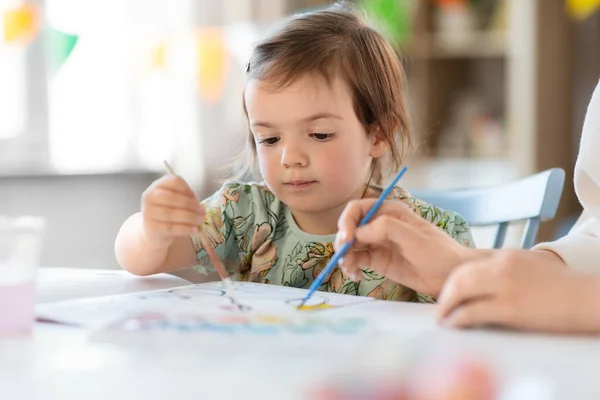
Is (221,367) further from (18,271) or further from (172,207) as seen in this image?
(172,207)

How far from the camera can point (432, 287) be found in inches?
34.9

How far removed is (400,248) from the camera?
2.89 ft

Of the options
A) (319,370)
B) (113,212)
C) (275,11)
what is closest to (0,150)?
(113,212)

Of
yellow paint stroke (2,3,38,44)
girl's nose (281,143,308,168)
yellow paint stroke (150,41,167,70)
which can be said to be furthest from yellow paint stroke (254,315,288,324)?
yellow paint stroke (150,41,167,70)

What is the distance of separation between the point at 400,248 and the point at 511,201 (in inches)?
22.8

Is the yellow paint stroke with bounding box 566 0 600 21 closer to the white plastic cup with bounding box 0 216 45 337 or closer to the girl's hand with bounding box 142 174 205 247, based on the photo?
the girl's hand with bounding box 142 174 205 247

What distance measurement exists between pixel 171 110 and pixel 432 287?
7.98 feet

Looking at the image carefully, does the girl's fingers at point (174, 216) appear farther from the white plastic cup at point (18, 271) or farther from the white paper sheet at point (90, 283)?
the white plastic cup at point (18, 271)

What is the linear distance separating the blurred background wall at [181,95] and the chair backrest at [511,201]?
2.36ft

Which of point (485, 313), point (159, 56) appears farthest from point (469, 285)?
point (159, 56)

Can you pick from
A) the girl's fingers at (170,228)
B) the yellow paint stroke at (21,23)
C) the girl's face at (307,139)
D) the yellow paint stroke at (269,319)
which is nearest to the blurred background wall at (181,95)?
the yellow paint stroke at (21,23)

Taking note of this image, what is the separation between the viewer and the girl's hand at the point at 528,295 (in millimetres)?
700

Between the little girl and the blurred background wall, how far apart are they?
82cm

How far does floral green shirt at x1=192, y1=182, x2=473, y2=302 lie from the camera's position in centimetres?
124
